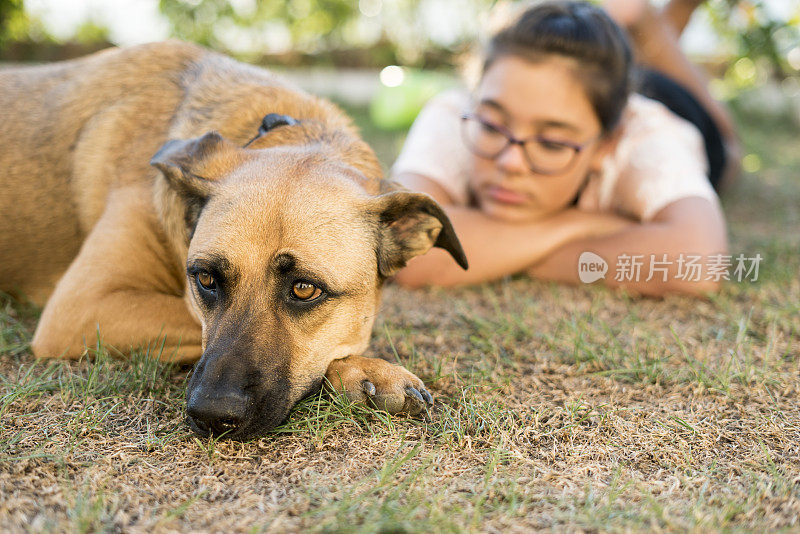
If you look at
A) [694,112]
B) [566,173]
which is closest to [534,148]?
[566,173]

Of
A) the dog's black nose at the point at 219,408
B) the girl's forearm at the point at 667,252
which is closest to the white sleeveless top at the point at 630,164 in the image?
the girl's forearm at the point at 667,252

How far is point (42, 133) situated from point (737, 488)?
11.6ft

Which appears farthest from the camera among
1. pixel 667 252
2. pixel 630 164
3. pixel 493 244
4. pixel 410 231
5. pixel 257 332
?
pixel 630 164

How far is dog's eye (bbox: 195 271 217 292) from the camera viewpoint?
239 cm

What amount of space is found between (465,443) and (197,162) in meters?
1.49

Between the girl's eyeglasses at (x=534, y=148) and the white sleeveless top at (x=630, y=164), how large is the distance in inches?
16.4

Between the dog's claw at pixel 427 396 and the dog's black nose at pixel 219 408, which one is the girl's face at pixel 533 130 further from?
the dog's black nose at pixel 219 408

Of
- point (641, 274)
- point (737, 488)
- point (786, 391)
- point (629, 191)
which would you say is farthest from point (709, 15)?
point (737, 488)

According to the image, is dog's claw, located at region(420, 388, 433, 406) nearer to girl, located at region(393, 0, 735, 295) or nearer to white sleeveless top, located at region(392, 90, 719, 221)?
girl, located at region(393, 0, 735, 295)

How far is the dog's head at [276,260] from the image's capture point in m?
2.18

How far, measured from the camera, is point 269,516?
1.85m

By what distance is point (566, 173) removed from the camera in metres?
4.07

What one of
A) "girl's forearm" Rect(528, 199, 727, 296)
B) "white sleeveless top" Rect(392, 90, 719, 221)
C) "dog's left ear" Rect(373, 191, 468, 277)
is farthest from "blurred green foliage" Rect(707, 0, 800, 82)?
"dog's left ear" Rect(373, 191, 468, 277)

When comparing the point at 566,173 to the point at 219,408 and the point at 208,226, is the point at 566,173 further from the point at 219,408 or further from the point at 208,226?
the point at 219,408
